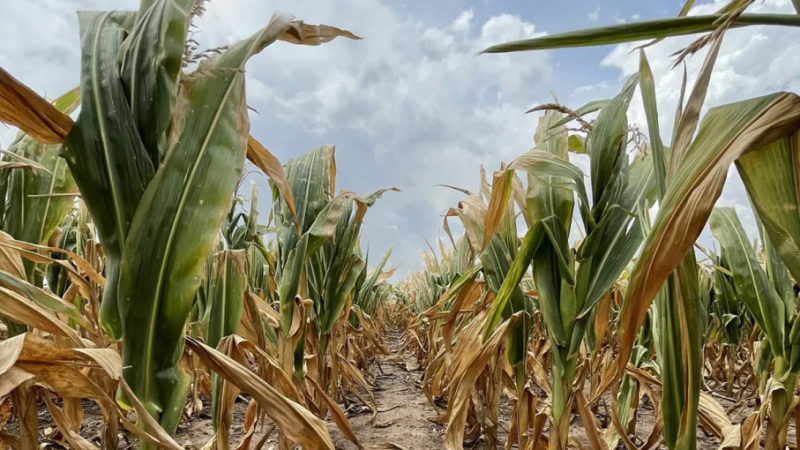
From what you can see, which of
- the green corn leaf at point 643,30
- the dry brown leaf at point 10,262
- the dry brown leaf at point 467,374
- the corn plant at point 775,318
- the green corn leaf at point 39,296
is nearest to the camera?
the green corn leaf at point 643,30

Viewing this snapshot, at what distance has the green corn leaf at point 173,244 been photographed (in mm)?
683

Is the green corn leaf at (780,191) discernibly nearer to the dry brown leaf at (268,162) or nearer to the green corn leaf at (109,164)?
the dry brown leaf at (268,162)

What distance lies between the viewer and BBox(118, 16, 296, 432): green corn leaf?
2.24 feet

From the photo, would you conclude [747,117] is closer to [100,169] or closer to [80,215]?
[100,169]

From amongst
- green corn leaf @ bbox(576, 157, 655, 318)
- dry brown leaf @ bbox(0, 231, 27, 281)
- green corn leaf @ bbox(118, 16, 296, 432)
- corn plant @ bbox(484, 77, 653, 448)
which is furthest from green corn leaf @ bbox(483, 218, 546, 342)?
dry brown leaf @ bbox(0, 231, 27, 281)

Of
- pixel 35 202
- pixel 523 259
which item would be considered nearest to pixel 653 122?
pixel 523 259

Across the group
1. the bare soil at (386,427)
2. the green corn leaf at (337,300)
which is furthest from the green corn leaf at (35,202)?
the green corn leaf at (337,300)

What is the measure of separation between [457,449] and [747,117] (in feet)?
4.43

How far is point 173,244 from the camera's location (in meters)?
0.69

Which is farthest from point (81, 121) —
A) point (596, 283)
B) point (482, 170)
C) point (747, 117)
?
point (482, 170)

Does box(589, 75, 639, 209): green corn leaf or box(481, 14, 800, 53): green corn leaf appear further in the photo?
box(589, 75, 639, 209): green corn leaf

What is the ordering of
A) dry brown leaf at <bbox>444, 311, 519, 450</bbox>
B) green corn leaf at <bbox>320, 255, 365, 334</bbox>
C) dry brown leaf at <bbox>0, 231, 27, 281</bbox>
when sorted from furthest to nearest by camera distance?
green corn leaf at <bbox>320, 255, 365, 334</bbox>
dry brown leaf at <bbox>444, 311, 519, 450</bbox>
dry brown leaf at <bbox>0, 231, 27, 281</bbox>

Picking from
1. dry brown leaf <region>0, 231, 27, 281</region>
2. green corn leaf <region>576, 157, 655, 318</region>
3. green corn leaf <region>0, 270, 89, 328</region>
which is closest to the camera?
green corn leaf <region>0, 270, 89, 328</region>

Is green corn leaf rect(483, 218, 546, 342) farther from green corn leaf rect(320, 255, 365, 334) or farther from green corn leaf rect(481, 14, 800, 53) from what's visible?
green corn leaf rect(320, 255, 365, 334)
